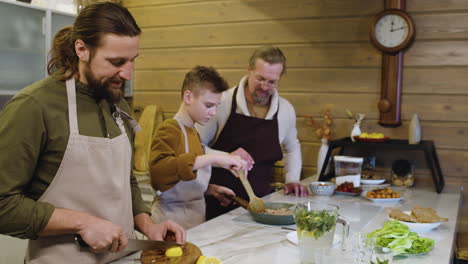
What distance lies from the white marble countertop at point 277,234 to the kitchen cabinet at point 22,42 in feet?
6.44

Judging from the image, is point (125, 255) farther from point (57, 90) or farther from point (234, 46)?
point (234, 46)

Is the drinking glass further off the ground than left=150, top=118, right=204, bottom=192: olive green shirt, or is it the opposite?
left=150, top=118, right=204, bottom=192: olive green shirt

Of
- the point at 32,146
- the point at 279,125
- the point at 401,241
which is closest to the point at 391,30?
the point at 279,125

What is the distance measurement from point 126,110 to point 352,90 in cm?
191

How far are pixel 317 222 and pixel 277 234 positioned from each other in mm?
360

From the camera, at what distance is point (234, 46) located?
11.4 feet

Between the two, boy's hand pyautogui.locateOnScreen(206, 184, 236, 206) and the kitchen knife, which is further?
boy's hand pyautogui.locateOnScreen(206, 184, 236, 206)

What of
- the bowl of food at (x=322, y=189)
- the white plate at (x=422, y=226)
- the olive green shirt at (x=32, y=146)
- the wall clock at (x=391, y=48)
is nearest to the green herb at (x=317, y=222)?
the white plate at (x=422, y=226)

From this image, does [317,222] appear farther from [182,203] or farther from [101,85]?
[182,203]

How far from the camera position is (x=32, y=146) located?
119 cm

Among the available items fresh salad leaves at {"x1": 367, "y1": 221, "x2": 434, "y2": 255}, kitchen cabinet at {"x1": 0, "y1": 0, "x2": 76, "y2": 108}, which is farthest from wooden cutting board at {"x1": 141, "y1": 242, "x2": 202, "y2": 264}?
kitchen cabinet at {"x1": 0, "y1": 0, "x2": 76, "y2": 108}

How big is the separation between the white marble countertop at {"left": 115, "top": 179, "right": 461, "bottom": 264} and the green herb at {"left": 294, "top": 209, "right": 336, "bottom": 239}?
0.11m

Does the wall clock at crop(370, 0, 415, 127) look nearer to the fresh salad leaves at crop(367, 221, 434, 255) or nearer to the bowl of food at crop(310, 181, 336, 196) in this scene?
the bowl of food at crop(310, 181, 336, 196)

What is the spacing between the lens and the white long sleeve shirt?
8.28 feet
